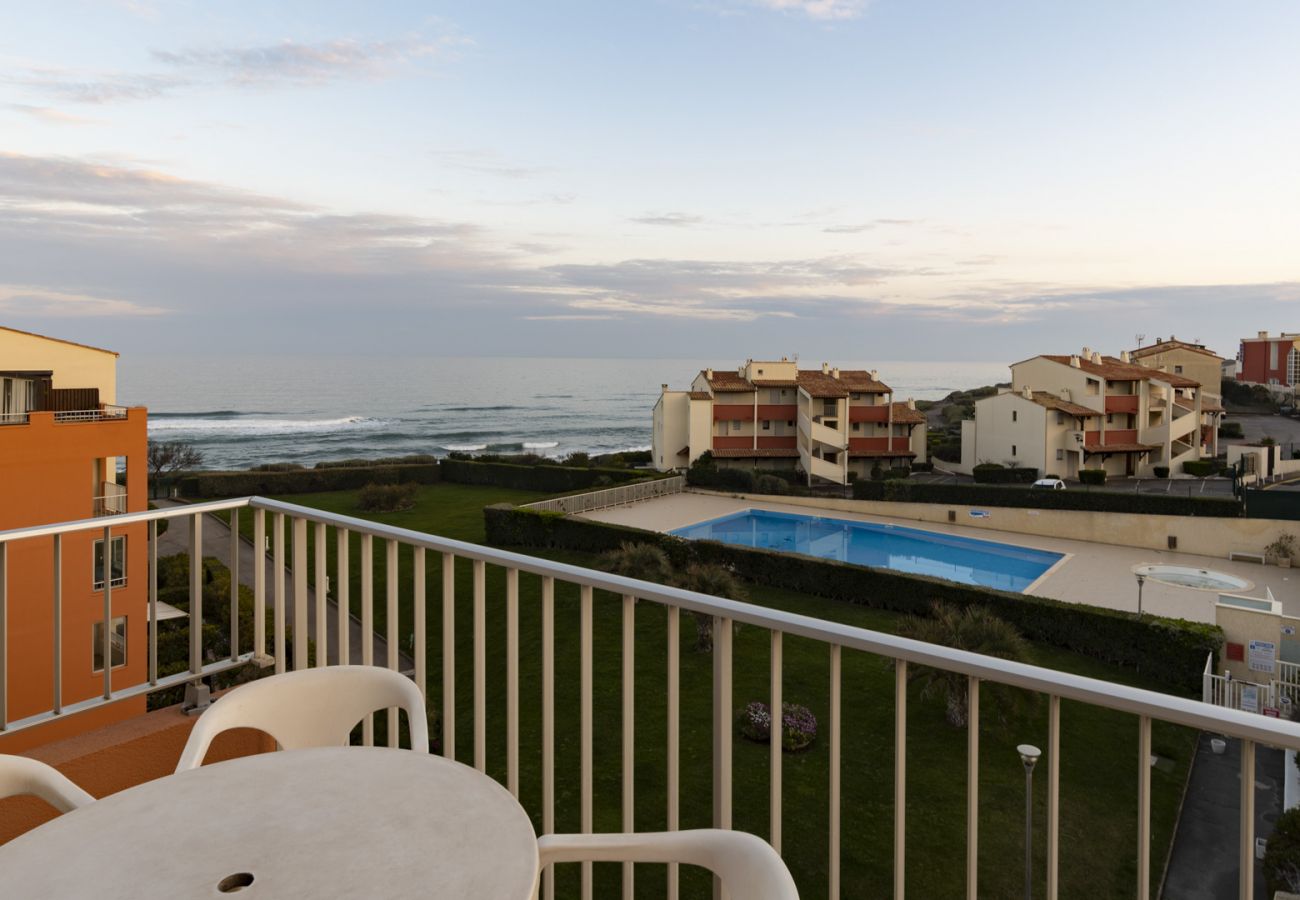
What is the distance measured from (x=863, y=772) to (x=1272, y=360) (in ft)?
226

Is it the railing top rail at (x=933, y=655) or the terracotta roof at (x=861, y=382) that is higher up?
the terracotta roof at (x=861, y=382)

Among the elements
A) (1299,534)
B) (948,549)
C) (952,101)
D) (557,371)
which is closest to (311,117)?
(952,101)

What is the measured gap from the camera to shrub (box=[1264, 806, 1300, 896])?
229 inches

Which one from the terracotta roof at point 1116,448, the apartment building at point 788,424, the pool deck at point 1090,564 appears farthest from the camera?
the apartment building at point 788,424

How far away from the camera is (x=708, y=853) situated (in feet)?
3.73

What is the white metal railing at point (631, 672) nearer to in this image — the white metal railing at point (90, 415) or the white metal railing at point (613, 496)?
the white metal railing at point (90, 415)

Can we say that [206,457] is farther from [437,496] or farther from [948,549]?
[948,549]

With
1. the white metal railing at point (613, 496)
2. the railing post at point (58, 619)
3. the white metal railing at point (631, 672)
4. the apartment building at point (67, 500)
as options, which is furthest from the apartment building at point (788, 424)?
the railing post at point (58, 619)

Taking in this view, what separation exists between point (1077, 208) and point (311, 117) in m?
19.5

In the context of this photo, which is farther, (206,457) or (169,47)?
(206,457)

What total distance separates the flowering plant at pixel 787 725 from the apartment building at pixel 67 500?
658cm

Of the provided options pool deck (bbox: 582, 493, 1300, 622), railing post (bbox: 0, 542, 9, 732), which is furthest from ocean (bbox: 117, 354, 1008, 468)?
railing post (bbox: 0, 542, 9, 732)

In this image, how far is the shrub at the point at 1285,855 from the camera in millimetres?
5828

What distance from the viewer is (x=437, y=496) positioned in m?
29.1
